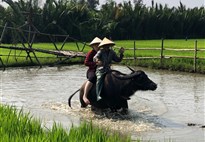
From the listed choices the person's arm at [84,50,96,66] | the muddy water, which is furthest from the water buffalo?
the person's arm at [84,50,96,66]

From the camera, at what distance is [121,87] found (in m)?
7.95

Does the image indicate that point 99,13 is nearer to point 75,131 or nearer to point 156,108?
point 156,108

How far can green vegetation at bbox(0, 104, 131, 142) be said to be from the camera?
463cm

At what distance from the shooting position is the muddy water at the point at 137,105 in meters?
7.00

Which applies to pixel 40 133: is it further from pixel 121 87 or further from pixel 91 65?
pixel 91 65

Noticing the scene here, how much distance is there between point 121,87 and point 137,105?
5.06 ft

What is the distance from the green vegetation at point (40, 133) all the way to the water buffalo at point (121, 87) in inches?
98.8

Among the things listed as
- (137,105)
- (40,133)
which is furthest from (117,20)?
(40,133)

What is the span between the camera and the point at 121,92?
7.95m

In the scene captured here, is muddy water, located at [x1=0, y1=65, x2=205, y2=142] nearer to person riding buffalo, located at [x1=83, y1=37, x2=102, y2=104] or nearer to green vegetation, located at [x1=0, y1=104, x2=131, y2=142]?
person riding buffalo, located at [x1=83, y1=37, x2=102, y2=104]

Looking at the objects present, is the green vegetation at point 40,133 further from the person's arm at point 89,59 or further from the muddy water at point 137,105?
the person's arm at point 89,59

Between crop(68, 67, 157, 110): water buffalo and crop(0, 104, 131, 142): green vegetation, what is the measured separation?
251 cm

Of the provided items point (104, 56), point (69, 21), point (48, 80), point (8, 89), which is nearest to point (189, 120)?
point (104, 56)

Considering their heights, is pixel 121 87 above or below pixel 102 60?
below
